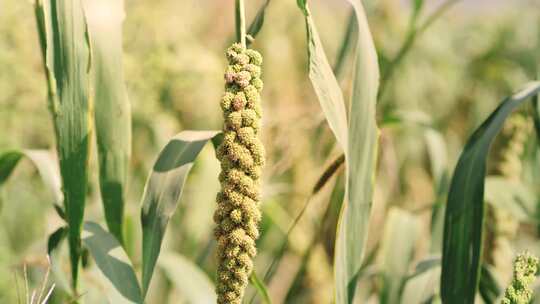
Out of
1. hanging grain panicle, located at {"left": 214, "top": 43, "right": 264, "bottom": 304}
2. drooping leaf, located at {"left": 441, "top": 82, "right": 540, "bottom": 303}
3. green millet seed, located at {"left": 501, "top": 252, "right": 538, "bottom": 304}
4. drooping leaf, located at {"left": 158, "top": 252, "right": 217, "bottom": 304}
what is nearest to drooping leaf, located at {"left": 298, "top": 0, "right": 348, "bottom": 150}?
hanging grain panicle, located at {"left": 214, "top": 43, "right": 264, "bottom": 304}

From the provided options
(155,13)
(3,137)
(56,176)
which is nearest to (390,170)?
(155,13)

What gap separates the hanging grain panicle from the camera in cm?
142

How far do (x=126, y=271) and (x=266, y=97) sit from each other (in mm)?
3491

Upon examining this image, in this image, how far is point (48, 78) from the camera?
76.5 inches

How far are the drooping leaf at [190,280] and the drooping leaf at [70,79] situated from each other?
2.84 feet

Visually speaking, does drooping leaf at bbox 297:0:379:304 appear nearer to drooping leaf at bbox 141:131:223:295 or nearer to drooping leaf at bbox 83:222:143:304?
drooping leaf at bbox 141:131:223:295

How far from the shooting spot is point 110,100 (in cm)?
171

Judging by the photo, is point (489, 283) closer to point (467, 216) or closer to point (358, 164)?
point (467, 216)

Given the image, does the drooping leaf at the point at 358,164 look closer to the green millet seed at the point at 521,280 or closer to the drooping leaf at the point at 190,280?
the green millet seed at the point at 521,280

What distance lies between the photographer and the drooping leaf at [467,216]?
5.67 ft

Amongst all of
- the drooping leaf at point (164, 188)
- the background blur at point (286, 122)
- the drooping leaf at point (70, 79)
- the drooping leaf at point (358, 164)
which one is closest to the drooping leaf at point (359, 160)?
the drooping leaf at point (358, 164)

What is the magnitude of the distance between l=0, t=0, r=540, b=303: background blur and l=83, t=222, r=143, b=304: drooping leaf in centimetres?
21

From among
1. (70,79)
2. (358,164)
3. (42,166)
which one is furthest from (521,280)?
(42,166)

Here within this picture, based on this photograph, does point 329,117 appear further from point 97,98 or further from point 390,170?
point 390,170
